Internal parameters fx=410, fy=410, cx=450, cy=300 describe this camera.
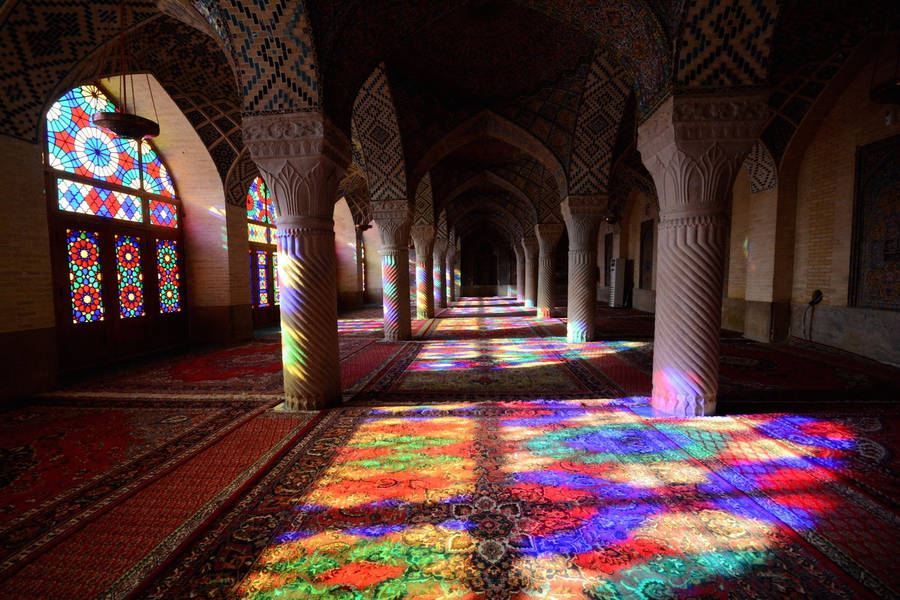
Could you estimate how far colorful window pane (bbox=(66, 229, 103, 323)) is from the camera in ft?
19.1

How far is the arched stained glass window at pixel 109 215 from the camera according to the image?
19.0ft

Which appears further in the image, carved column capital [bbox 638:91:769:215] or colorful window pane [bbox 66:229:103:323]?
colorful window pane [bbox 66:229:103:323]

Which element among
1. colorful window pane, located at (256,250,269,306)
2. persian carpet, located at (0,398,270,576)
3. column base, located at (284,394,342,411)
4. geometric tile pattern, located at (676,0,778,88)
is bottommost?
persian carpet, located at (0,398,270,576)

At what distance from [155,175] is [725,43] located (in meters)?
8.46

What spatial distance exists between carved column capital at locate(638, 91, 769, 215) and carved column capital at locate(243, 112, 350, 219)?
2.91m

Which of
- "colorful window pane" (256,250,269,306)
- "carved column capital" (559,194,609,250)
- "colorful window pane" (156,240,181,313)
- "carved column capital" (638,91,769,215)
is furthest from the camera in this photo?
"colorful window pane" (256,250,269,306)

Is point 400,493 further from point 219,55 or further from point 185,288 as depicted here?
point 185,288

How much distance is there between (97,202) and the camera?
6234mm

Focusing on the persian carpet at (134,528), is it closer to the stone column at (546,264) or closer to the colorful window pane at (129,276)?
the colorful window pane at (129,276)

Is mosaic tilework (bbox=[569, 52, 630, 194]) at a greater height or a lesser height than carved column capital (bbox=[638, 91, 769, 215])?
greater

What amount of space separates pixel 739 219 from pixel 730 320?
210 centimetres

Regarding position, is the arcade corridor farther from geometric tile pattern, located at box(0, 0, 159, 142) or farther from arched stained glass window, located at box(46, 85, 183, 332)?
geometric tile pattern, located at box(0, 0, 159, 142)

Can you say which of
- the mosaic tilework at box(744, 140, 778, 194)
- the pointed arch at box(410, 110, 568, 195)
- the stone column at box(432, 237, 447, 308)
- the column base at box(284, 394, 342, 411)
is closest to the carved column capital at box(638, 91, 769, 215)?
the column base at box(284, 394, 342, 411)

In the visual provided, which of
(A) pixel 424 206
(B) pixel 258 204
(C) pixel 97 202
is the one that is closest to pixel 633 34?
(C) pixel 97 202
